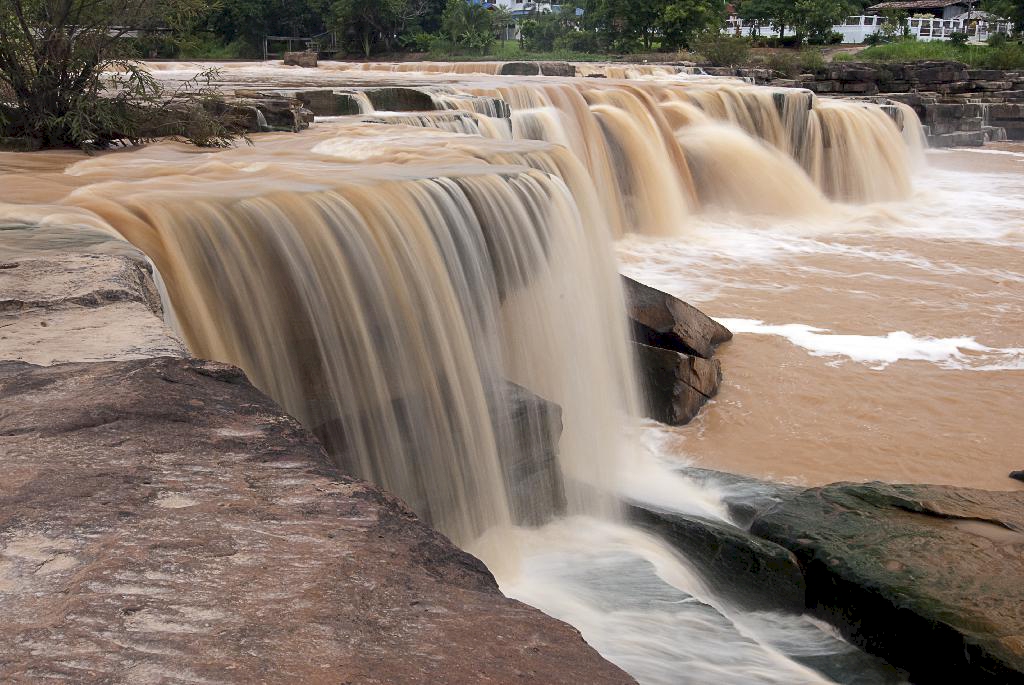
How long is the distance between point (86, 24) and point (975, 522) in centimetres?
724

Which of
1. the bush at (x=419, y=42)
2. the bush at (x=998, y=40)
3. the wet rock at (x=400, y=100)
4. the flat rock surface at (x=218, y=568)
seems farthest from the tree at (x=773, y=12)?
the flat rock surface at (x=218, y=568)

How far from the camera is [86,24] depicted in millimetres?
7906

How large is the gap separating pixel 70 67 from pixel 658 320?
16.6ft

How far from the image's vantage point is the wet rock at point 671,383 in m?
7.34

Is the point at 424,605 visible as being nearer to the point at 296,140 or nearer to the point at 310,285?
the point at 310,285

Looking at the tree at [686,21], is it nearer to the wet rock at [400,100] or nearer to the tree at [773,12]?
the tree at [773,12]

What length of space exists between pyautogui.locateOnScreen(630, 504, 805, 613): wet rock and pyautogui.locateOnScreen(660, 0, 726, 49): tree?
36272mm

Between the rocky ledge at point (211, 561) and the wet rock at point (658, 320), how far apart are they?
17.1 feet

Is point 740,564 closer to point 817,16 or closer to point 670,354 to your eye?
point 670,354

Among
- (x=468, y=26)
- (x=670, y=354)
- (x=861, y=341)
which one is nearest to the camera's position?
(x=670, y=354)

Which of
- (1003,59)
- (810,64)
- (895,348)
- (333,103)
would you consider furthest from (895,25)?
(895,348)

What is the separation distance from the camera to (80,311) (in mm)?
3424

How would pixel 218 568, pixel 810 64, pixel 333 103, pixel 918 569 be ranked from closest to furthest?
pixel 218 568 < pixel 918 569 < pixel 333 103 < pixel 810 64

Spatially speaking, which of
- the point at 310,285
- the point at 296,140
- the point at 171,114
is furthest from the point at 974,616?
the point at 171,114
